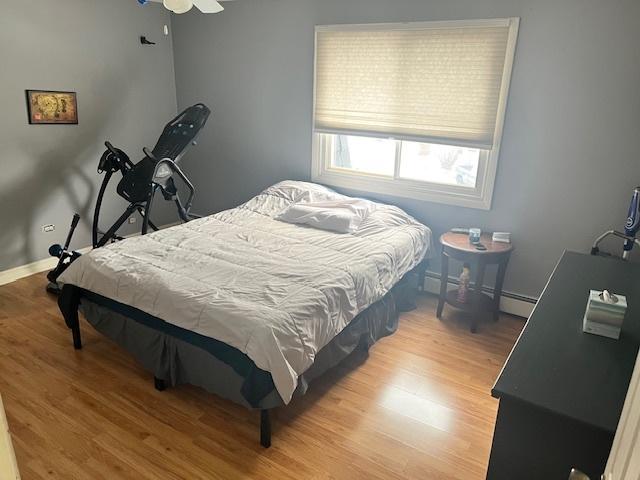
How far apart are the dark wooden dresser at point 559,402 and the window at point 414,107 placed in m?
2.04

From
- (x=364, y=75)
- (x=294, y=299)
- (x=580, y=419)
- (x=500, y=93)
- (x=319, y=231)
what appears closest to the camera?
(x=580, y=419)

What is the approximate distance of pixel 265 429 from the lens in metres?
2.09

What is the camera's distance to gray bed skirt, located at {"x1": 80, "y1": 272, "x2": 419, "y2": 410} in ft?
7.00

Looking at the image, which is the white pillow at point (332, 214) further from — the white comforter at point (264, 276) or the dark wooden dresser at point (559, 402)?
the dark wooden dresser at point (559, 402)

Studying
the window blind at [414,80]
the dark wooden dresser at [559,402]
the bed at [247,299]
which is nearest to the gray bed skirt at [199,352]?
the bed at [247,299]

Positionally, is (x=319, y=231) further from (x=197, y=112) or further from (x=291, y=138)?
(x=197, y=112)

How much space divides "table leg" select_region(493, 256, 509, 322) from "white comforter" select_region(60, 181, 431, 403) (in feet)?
1.89

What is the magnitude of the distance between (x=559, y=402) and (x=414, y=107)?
2.71 metres

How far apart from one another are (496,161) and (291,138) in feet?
6.12

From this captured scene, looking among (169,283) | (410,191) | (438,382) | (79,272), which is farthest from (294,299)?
(410,191)

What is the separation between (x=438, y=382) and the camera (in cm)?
262

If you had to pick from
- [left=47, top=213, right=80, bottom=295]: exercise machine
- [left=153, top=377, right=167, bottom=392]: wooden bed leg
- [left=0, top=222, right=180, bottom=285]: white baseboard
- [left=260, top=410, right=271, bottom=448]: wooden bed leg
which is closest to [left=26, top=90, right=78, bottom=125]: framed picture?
[left=47, top=213, right=80, bottom=295]: exercise machine

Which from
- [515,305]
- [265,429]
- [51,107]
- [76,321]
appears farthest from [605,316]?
[51,107]

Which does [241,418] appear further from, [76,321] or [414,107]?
[414,107]
